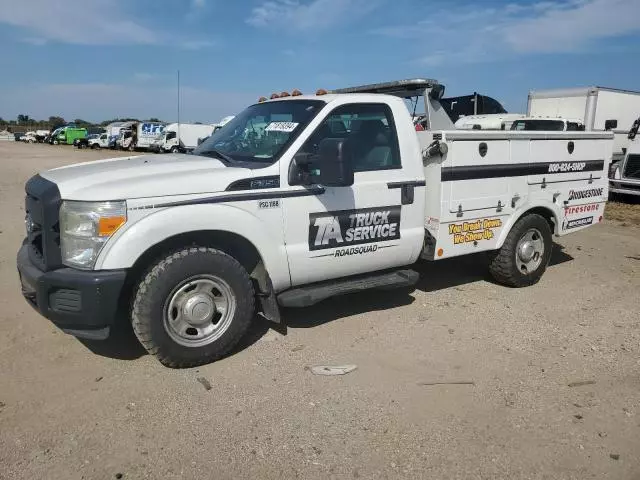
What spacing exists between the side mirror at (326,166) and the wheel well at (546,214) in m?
2.73

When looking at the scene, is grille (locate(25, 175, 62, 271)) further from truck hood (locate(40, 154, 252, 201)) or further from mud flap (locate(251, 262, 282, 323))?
mud flap (locate(251, 262, 282, 323))

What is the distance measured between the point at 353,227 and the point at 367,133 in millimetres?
890

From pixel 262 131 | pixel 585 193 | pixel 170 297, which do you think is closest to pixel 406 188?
pixel 262 131

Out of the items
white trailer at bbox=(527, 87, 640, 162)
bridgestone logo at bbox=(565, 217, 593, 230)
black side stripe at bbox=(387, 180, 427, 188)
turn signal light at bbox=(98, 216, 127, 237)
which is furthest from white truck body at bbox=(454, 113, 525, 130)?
turn signal light at bbox=(98, 216, 127, 237)

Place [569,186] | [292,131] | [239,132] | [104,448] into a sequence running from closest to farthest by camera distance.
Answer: [104,448] → [292,131] → [239,132] → [569,186]

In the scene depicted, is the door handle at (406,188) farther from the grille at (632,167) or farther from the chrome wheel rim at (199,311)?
the grille at (632,167)

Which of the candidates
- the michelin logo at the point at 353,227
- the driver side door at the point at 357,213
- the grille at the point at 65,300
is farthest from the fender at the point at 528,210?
the grille at the point at 65,300

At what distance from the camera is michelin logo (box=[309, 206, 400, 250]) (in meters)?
4.29

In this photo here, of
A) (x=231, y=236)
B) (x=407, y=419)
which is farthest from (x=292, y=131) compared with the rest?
(x=407, y=419)

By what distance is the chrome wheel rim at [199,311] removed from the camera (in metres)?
3.82

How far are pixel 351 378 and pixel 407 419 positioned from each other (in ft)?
2.03

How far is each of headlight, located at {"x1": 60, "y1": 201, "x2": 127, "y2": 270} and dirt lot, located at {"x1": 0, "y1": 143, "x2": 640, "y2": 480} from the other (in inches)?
35.2

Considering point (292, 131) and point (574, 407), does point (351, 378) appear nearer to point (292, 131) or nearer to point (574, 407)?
point (574, 407)

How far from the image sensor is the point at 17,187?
1450 cm
